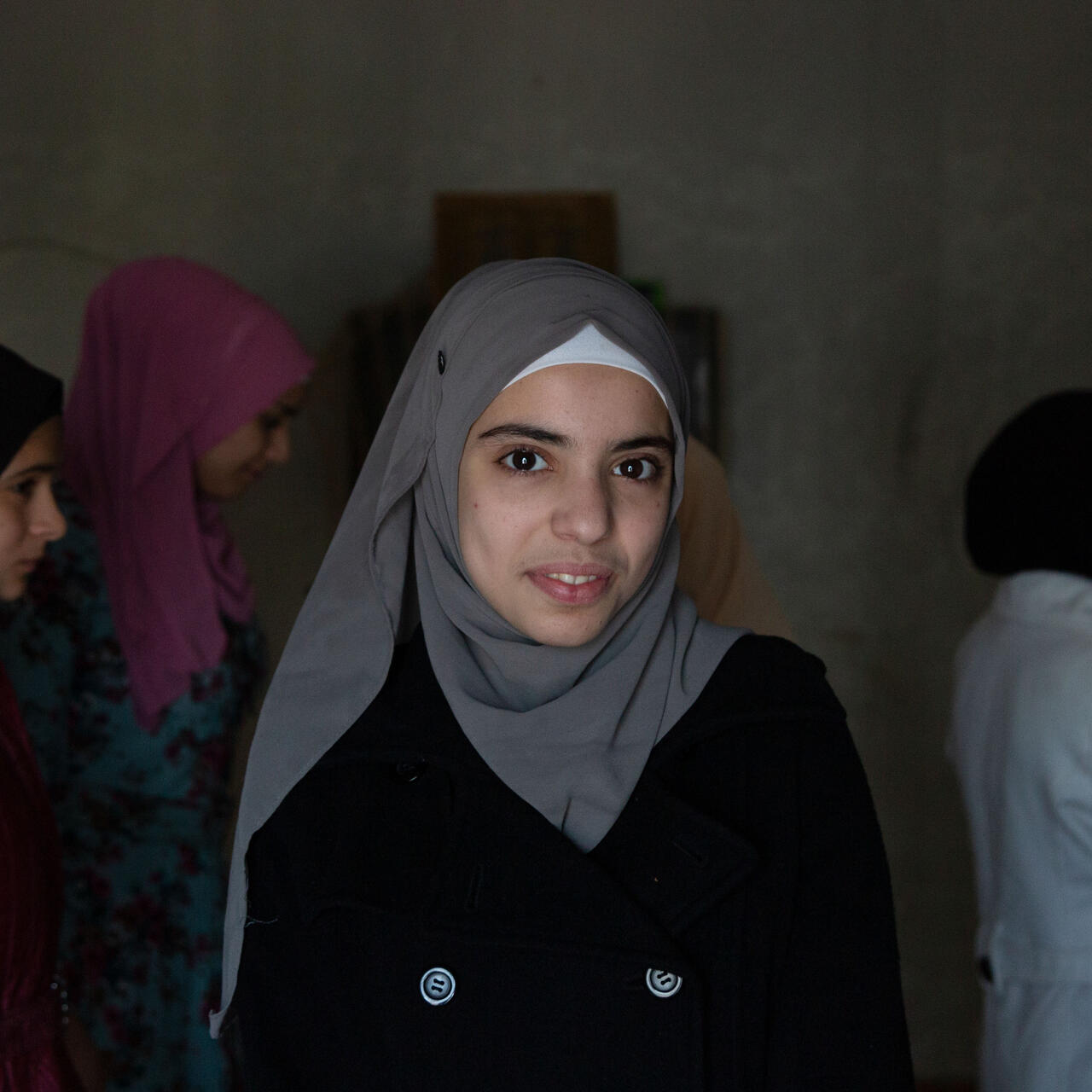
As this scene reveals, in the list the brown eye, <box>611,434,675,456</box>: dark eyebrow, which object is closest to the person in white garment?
<box>611,434,675,456</box>: dark eyebrow

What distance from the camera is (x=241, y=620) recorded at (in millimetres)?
2748

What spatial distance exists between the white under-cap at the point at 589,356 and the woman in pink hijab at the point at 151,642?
125 centimetres

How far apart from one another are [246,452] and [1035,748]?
63.6 inches

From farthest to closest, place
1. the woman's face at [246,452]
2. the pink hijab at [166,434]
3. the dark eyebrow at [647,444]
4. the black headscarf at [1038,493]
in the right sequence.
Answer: the woman's face at [246,452]
the pink hijab at [166,434]
the black headscarf at [1038,493]
the dark eyebrow at [647,444]

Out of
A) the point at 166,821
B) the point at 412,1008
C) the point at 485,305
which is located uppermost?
the point at 485,305

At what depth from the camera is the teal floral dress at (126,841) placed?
232 cm

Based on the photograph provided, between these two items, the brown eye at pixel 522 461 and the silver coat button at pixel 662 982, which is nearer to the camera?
the silver coat button at pixel 662 982

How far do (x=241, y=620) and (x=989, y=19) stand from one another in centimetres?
266

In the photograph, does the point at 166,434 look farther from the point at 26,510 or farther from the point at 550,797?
the point at 550,797

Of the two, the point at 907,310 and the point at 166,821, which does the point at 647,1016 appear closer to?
the point at 166,821

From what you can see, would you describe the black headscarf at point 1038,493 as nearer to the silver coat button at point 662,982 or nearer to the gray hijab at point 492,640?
the gray hijab at point 492,640

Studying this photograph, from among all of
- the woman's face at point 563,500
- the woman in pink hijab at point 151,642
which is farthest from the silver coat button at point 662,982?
the woman in pink hijab at point 151,642

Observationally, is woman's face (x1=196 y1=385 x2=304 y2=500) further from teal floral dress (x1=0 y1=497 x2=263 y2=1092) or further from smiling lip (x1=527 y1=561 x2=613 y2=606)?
smiling lip (x1=527 y1=561 x2=613 y2=606)

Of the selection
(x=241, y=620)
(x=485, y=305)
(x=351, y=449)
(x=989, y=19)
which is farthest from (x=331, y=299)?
(x=485, y=305)
